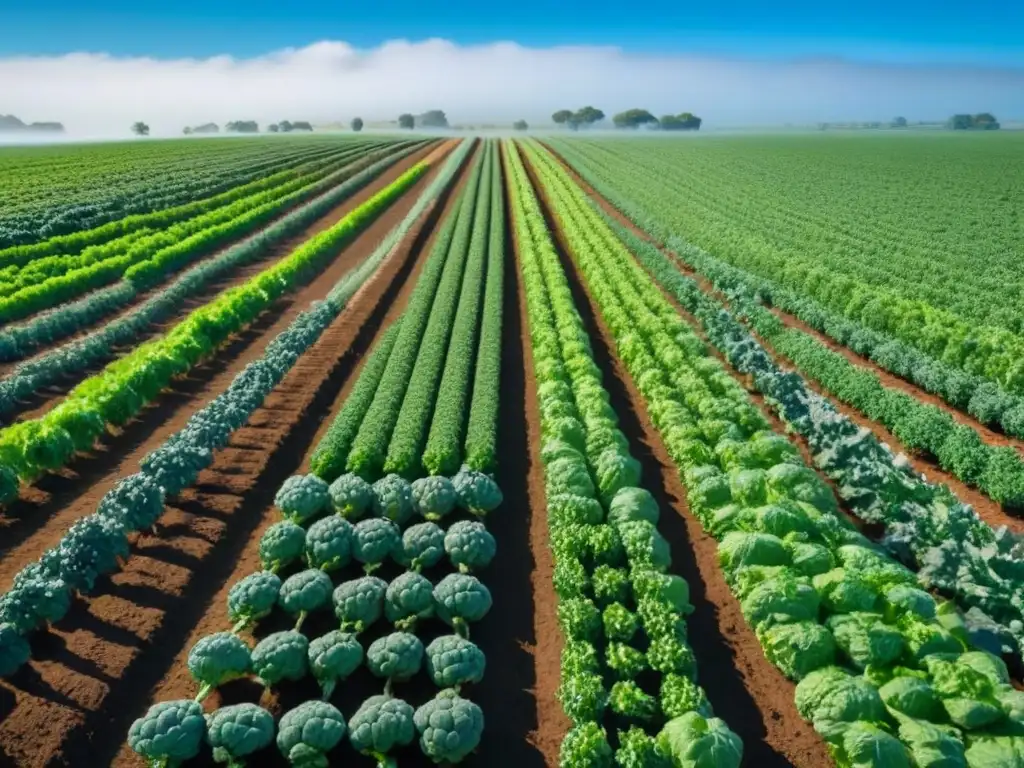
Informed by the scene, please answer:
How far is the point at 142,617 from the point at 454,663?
18.7 ft

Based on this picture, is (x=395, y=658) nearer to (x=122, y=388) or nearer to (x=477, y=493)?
(x=477, y=493)

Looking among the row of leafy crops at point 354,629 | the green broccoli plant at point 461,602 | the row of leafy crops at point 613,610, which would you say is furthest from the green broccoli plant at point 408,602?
the row of leafy crops at point 613,610

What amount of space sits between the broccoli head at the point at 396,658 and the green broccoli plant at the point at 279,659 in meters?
1.04

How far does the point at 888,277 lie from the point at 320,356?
23.6 m

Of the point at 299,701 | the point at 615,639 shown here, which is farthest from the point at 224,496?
the point at 615,639

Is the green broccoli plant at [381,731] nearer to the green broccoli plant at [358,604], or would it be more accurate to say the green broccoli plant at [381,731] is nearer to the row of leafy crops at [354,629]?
the row of leafy crops at [354,629]

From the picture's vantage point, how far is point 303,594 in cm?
1166

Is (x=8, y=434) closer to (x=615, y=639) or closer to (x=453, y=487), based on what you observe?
(x=453, y=487)

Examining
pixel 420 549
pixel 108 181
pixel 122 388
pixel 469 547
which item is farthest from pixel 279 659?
pixel 108 181

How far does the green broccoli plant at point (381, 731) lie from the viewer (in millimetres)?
9375

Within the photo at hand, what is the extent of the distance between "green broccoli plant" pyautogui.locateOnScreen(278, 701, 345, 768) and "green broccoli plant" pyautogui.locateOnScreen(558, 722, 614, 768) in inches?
120

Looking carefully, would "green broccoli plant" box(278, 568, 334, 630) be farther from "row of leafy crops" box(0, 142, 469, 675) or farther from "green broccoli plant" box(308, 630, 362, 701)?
"row of leafy crops" box(0, 142, 469, 675)

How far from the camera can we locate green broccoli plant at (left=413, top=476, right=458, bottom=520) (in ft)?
46.1

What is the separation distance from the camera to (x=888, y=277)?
29750 millimetres
